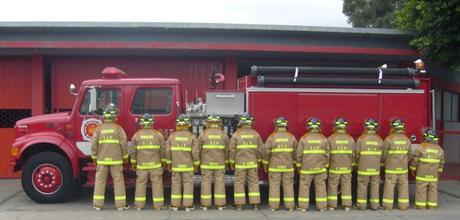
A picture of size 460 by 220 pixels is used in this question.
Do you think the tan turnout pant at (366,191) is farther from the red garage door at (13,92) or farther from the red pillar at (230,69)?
the red garage door at (13,92)

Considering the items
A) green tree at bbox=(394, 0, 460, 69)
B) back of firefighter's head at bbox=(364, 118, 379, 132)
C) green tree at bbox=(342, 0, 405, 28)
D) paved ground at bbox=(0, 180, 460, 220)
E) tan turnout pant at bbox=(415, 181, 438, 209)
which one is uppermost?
green tree at bbox=(342, 0, 405, 28)

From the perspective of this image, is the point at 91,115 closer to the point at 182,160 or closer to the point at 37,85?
the point at 182,160

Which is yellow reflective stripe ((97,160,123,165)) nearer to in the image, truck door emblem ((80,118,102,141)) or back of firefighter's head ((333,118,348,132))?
truck door emblem ((80,118,102,141))

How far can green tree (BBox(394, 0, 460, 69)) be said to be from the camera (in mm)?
11117

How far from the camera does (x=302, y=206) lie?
28.9 ft

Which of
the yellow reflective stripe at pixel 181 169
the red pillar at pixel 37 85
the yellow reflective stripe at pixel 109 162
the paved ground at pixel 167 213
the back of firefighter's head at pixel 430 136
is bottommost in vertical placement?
the paved ground at pixel 167 213

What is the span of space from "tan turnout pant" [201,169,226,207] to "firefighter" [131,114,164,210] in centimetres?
71

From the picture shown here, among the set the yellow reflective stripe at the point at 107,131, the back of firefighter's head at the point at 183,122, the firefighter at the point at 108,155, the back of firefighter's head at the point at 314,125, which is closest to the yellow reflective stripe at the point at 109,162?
the firefighter at the point at 108,155

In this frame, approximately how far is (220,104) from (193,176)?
1338 millimetres

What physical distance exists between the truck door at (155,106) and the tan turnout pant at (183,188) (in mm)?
901

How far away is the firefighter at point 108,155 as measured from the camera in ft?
28.3

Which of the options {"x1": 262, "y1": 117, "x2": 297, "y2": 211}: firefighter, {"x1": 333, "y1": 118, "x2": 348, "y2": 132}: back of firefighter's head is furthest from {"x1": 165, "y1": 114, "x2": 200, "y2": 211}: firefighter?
{"x1": 333, "y1": 118, "x2": 348, "y2": 132}: back of firefighter's head

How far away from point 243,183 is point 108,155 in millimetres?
2312

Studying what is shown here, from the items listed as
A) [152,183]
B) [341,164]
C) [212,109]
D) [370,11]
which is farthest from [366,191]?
[370,11]
